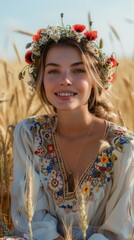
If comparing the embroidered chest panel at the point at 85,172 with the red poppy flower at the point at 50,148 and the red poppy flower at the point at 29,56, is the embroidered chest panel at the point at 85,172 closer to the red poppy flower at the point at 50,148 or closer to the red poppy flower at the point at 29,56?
the red poppy flower at the point at 50,148

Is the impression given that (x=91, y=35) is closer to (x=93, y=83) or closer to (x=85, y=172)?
(x=93, y=83)

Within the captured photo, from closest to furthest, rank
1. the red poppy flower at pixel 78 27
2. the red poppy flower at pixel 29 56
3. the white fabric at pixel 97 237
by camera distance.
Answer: the white fabric at pixel 97 237, the red poppy flower at pixel 78 27, the red poppy flower at pixel 29 56

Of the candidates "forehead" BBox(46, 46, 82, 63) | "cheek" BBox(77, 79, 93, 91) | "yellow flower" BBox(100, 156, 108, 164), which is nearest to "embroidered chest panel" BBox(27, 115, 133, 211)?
"yellow flower" BBox(100, 156, 108, 164)

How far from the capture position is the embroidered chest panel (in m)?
2.44

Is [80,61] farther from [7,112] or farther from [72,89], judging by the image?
[7,112]

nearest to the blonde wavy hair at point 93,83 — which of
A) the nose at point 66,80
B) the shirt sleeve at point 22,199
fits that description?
the nose at point 66,80

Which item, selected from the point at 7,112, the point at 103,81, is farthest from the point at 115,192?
the point at 7,112

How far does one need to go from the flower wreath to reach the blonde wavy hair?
2cm

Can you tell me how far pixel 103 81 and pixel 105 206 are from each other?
0.61m

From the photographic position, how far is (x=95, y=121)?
257 cm

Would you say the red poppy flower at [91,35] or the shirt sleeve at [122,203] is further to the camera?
the red poppy flower at [91,35]

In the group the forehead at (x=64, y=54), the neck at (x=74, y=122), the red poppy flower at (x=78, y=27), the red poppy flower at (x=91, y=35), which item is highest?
the red poppy flower at (x=78, y=27)

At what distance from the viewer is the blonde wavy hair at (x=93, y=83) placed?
96.4 inches

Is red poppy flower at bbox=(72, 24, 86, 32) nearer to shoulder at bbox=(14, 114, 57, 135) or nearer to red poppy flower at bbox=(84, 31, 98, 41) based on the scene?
red poppy flower at bbox=(84, 31, 98, 41)
